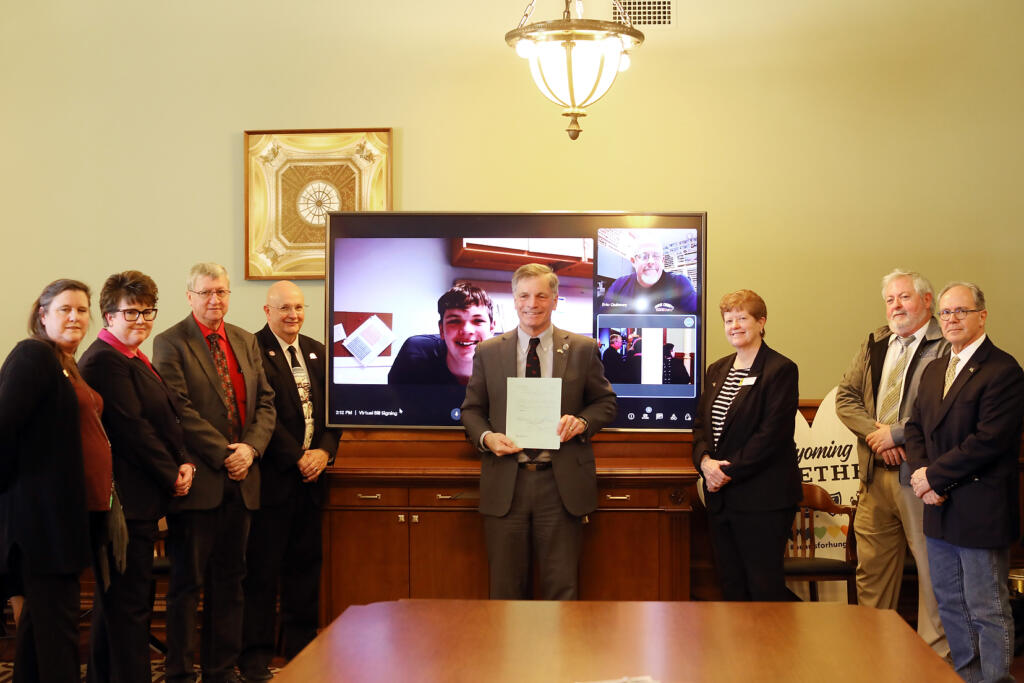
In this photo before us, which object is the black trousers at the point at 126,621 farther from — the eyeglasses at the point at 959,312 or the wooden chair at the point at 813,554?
the eyeglasses at the point at 959,312

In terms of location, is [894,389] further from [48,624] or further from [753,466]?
[48,624]

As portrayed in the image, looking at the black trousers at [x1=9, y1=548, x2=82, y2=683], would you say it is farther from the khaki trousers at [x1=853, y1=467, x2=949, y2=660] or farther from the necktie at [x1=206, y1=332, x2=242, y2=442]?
the khaki trousers at [x1=853, y1=467, x2=949, y2=660]

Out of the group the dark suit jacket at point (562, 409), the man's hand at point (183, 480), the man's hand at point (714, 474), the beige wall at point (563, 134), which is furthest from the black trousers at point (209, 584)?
the man's hand at point (714, 474)

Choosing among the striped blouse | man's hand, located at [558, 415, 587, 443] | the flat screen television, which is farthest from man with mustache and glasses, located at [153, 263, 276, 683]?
the striped blouse

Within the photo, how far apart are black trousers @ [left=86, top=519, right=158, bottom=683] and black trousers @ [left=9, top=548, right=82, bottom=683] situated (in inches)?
8.7

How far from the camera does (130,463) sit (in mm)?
3652

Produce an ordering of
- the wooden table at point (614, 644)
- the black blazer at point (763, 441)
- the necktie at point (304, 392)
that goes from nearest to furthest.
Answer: the wooden table at point (614, 644), the black blazer at point (763, 441), the necktie at point (304, 392)

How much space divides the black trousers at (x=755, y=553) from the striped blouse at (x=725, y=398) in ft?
1.11

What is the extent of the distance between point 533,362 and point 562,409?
0.74 feet

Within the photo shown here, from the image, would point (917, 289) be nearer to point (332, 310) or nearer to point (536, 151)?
point (536, 151)

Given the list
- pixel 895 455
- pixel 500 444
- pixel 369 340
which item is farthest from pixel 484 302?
pixel 895 455

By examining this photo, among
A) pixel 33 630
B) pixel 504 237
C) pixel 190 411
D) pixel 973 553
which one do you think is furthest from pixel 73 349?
pixel 973 553

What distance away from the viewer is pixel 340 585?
476cm

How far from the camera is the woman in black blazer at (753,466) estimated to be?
4.12 m
